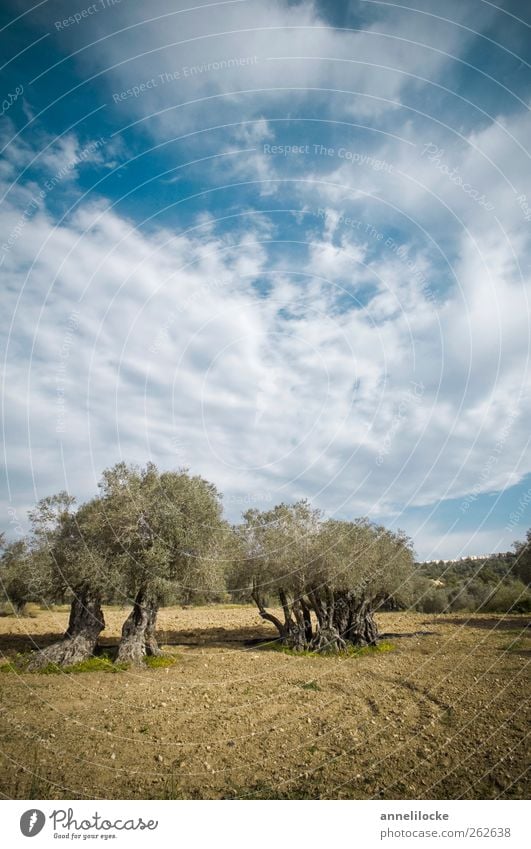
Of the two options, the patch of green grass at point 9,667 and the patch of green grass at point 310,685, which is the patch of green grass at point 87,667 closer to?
the patch of green grass at point 9,667

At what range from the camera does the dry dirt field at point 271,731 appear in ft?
26.6

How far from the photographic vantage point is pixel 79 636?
20484mm

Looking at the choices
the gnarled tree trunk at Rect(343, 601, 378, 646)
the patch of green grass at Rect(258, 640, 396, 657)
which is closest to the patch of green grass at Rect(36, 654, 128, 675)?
the patch of green grass at Rect(258, 640, 396, 657)

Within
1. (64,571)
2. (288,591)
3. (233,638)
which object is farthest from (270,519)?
(64,571)

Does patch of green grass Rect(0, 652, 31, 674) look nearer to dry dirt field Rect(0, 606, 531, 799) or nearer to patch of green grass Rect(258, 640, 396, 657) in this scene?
dry dirt field Rect(0, 606, 531, 799)

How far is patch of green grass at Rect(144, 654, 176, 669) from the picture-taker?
66.4 ft

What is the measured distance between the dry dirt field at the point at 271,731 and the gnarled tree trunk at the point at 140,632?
1.63m

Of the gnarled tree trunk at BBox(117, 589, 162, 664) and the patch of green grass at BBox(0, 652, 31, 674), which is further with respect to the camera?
the gnarled tree trunk at BBox(117, 589, 162, 664)

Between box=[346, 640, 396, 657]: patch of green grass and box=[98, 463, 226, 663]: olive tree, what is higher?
box=[98, 463, 226, 663]: olive tree

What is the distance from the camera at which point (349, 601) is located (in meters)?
27.4

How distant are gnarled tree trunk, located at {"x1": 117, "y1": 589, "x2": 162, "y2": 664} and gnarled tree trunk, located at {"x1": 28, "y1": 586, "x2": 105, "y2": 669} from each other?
4.99 ft

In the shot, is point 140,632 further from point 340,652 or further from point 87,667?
point 340,652
